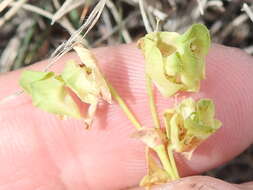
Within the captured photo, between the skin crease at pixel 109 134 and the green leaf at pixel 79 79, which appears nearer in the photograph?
the green leaf at pixel 79 79

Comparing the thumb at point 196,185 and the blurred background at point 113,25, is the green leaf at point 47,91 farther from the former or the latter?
the blurred background at point 113,25

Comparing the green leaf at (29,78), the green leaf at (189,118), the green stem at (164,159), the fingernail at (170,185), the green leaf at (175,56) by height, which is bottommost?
the fingernail at (170,185)

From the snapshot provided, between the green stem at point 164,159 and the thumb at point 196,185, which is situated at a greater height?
the green stem at point 164,159

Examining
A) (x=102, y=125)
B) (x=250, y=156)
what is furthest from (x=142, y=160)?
(x=250, y=156)

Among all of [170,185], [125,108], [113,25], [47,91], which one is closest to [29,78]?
[47,91]

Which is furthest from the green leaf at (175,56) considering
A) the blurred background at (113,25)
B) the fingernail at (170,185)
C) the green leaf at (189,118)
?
Answer: the blurred background at (113,25)

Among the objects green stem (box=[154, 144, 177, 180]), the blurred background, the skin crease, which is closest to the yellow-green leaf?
green stem (box=[154, 144, 177, 180])

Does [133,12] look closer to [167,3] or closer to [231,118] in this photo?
[167,3]
